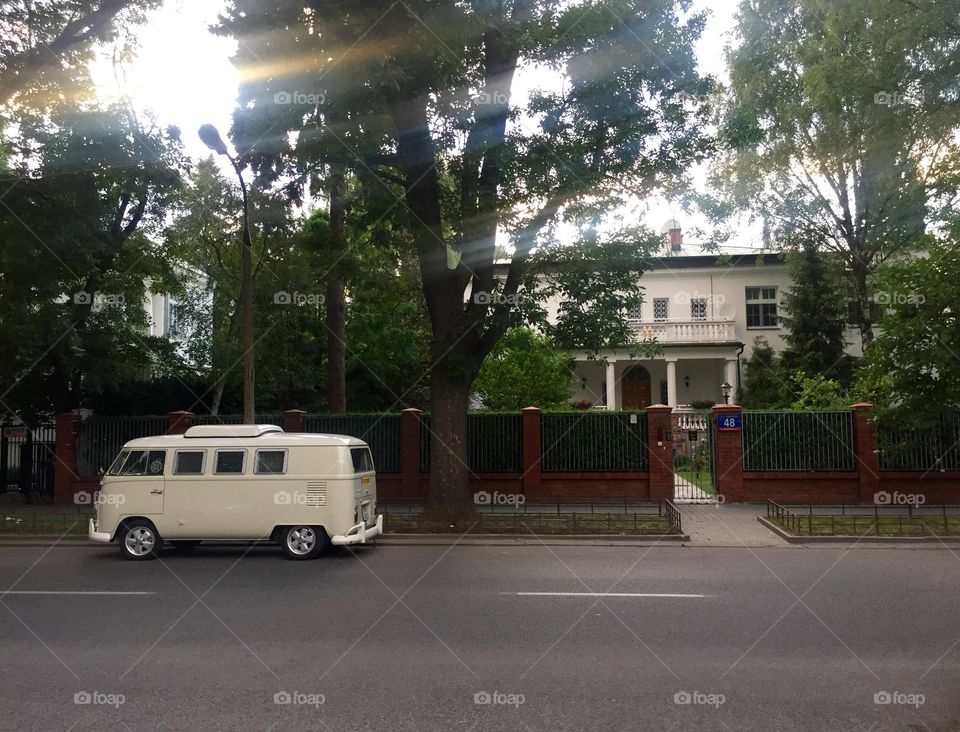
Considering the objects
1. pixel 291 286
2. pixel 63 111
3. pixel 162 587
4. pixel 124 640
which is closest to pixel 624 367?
pixel 291 286

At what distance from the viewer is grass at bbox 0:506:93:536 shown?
1702 centimetres

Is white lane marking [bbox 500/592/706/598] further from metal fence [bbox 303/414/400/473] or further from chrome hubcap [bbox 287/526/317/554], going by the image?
metal fence [bbox 303/414/400/473]

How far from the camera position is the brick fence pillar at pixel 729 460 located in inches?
825

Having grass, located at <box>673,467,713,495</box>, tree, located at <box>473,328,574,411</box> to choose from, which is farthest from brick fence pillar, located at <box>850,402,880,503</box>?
tree, located at <box>473,328,574,411</box>

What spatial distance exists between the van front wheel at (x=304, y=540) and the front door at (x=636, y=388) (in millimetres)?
28659

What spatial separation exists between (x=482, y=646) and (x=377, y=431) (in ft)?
49.8

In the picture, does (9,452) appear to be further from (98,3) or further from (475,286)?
(475,286)

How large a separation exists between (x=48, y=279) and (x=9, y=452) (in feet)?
20.6

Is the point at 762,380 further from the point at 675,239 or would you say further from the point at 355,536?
the point at 355,536

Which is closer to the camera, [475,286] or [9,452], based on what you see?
[475,286]

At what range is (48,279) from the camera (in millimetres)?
20328

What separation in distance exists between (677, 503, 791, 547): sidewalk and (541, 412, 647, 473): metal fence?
195 cm

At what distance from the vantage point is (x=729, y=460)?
2106cm

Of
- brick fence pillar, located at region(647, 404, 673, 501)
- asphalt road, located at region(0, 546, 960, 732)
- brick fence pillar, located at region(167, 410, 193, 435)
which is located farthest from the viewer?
brick fence pillar, located at region(167, 410, 193, 435)
